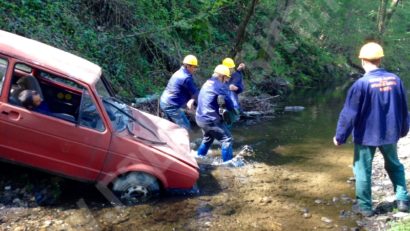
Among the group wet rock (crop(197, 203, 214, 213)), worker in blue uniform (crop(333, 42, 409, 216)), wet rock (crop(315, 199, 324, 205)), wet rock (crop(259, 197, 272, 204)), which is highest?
worker in blue uniform (crop(333, 42, 409, 216))

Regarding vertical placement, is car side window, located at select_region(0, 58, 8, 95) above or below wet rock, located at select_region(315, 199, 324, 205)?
above

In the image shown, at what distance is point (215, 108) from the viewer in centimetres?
756

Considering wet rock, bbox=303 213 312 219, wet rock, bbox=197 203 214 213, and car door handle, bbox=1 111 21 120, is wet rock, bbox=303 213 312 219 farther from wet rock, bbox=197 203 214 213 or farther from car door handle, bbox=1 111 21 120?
car door handle, bbox=1 111 21 120

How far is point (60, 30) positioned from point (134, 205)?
6037 mm

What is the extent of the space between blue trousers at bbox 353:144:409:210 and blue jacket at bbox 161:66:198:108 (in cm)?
342

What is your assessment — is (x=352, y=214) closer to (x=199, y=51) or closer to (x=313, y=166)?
(x=313, y=166)

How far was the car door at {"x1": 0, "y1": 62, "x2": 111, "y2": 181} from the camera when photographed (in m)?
5.07

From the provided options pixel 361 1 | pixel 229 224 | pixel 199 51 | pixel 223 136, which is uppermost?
pixel 361 1

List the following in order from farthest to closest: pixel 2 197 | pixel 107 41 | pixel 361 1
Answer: pixel 361 1 < pixel 107 41 < pixel 2 197

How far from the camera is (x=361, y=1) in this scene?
33.1 m

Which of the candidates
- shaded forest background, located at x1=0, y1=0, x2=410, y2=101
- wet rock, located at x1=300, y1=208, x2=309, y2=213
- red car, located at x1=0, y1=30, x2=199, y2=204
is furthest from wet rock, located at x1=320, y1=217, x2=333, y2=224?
shaded forest background, located at x1=0, y1=0, x2=410, y2=101

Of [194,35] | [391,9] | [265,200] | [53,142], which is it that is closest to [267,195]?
[265,200]

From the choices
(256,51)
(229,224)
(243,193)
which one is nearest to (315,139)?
(243,193)

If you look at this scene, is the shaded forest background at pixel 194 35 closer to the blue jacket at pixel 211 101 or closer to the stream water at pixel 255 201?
the blue jacket at pixel 211 101
